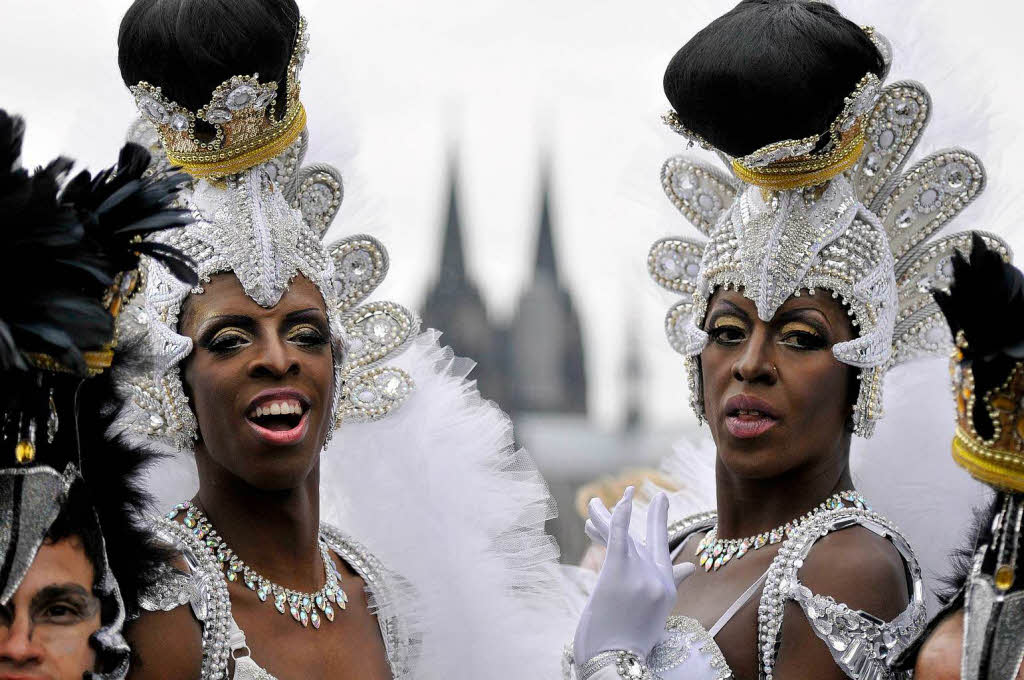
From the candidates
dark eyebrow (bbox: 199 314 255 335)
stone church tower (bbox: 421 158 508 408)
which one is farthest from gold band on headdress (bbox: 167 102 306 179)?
stone church tower (bbox: 421 158 508 408)

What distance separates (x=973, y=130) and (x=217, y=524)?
2.82m

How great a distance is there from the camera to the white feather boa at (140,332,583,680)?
500 centimetres

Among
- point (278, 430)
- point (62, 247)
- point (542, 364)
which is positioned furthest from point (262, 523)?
point (542, 364)

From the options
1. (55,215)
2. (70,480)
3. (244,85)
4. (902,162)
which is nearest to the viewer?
(55,215)

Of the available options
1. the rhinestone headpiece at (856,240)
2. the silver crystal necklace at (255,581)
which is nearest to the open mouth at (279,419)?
the silver crystal necklace at (255,581)

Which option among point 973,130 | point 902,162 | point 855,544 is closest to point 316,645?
point 855,544

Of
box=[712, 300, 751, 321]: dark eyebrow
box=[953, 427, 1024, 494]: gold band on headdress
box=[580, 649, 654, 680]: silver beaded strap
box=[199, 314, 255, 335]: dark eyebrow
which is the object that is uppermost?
box=[199, 314, 255, 335]: dark eyebrow

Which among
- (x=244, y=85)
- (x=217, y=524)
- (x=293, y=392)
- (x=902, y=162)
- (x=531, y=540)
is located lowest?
(x=531, y=540)

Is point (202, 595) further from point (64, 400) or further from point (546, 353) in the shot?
point (546, 353)

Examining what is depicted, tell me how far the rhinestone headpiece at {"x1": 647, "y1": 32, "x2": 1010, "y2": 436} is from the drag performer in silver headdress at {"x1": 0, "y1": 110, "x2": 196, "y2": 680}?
72.5 inches

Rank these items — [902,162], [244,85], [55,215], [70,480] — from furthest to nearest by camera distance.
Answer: [902,162] < [244,85] < [70,480] < [55,215]

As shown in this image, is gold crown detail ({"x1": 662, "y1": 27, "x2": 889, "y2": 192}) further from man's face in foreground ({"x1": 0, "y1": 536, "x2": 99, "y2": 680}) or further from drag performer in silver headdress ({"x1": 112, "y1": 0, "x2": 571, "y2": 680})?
man's face in foreground ({"x1": 0, "y1": 536, "x2": 99, "y2": 680})

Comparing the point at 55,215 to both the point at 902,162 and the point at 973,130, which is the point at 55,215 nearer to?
the point at 902,162

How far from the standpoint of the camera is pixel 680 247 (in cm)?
532
